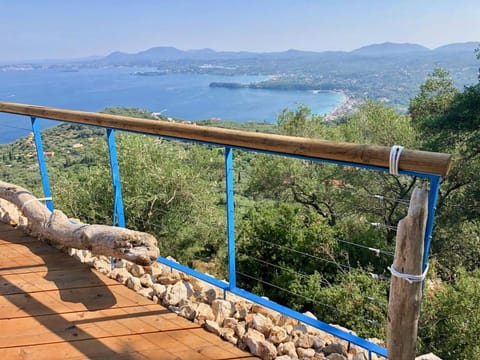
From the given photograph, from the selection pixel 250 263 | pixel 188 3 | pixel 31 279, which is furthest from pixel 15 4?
pixel 31 279

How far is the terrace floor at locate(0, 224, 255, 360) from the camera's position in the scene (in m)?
1.57

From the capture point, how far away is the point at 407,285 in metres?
1.12

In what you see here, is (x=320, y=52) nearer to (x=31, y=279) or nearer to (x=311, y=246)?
(x=311, y=246)

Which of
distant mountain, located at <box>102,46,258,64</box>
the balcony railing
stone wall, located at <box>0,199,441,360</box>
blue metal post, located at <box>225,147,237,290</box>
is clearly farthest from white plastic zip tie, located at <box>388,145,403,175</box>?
distant mountain, located at <box>102,46,258,64</box>

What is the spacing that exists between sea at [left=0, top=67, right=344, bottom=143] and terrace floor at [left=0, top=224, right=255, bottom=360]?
30251 millimetres

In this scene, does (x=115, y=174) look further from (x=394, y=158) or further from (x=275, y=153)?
(x=394, y=158)

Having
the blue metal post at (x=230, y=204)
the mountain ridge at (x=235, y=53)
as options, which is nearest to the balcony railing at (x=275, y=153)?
the blue metal post at (x=230, y=204)

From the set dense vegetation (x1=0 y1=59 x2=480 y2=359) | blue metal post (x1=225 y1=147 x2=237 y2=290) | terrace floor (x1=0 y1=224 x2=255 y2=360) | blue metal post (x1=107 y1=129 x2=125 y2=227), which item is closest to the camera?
terrace floor (x1=0 y1=224 x2=255 y2=360)

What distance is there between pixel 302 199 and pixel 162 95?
5154cm

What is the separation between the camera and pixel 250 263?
11148 millimetres

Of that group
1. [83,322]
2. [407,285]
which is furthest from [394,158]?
[83,322]

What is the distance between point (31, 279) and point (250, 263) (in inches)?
366

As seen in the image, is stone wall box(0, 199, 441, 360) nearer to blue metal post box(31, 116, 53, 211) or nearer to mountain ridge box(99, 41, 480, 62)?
blue metal post box(31, 116, 53, 211)

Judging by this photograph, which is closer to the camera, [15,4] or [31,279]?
[31,279]
